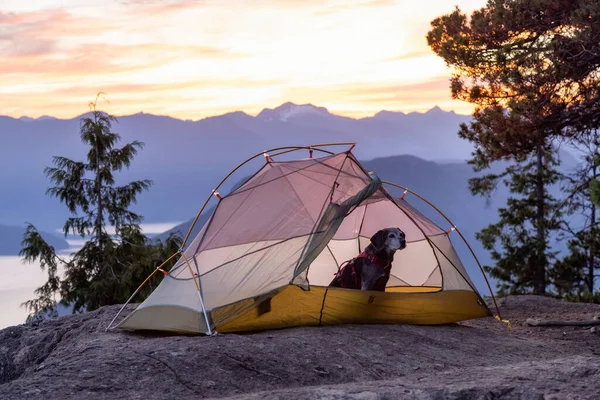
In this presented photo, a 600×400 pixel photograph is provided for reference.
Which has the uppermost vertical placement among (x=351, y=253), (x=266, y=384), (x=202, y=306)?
(x=351, y=253)

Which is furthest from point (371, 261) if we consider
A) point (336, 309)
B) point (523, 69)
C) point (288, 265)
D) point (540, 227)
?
point (540, 227)

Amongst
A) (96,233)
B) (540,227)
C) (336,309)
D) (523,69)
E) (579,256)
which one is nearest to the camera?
(336,309)

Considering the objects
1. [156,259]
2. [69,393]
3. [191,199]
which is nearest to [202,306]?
[69,393]

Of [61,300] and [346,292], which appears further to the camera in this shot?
[61,300]

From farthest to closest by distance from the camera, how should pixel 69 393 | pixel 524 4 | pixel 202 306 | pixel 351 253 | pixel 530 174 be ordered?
pixel 530 174 < pixel 524 4 < pixel 351 253 < pixel 202 306 < pixel 69 393

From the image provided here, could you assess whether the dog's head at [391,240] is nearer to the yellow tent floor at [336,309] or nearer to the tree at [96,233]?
the yellow tent floor at [336,309]

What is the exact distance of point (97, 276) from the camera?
22.4m

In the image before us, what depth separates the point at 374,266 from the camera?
9.91 m

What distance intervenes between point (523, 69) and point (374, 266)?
679 centimetres

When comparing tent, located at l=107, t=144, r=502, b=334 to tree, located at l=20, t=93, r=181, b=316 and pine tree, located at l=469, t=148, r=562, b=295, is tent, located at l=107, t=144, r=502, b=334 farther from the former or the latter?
pine tree, located at l=469, t=148, r=562, b=295

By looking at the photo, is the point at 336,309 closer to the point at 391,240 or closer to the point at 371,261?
the point at 371,261

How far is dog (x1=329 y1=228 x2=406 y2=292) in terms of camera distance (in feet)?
32.3

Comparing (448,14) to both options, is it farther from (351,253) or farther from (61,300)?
(61,300)

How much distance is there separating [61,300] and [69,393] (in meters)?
16.9
